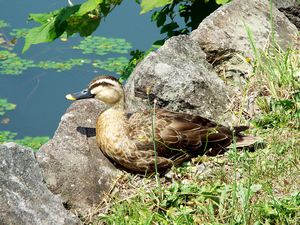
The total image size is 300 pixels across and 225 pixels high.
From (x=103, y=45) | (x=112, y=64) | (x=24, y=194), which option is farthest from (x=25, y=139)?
(x=24, y=194)

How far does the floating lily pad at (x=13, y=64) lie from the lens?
1119 cm

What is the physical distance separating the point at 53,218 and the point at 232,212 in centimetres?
115

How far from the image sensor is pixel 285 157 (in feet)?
18.6

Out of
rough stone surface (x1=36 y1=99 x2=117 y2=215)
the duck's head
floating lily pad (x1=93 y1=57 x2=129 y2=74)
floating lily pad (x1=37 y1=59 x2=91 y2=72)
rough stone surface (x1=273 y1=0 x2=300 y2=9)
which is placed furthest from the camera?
floating lily pad (x1=93 y1=57 x2=129 y2=74)

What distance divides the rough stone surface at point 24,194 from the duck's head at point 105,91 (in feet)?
2.73

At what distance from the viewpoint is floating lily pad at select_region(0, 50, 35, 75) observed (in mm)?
11188

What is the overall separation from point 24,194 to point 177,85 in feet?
5.24

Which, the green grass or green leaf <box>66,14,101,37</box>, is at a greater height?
green leaf <box>66,14,101,37</box>

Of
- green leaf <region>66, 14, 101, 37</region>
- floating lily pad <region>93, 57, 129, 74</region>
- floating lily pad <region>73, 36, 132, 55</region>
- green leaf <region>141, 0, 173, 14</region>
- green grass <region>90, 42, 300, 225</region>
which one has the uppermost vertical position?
green leaf <region>141, 0, 173, 14</region>

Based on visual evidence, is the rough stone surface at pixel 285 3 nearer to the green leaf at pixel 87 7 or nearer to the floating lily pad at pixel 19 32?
the green leaf at pixel 87 7

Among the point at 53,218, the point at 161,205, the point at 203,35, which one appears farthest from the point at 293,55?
the point at 53,218

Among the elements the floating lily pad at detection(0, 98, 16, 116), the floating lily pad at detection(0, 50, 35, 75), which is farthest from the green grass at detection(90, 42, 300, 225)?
the floating lily pad at detection(0, 50, 35, 75)

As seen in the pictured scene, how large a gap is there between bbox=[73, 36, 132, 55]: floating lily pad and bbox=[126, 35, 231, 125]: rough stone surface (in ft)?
17.0

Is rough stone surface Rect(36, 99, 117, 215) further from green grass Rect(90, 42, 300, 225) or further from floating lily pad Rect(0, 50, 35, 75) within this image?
floating lily pad Rect(0, 50, 35, 75)
